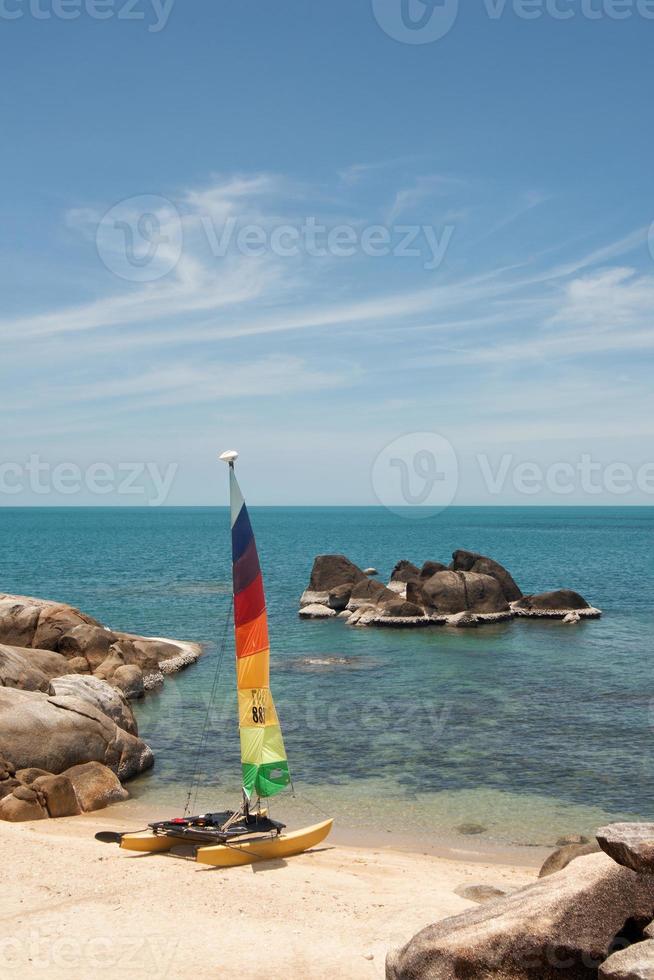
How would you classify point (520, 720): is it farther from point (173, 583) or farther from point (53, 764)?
point (173, 583)

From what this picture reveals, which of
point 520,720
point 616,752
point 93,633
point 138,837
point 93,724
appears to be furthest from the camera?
point 93,633

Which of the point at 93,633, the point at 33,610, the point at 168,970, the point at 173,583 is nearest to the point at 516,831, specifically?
the point at 168,970

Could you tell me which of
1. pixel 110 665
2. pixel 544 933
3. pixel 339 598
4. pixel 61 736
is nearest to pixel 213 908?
pixel 544 933

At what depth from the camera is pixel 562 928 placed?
10.5 metres

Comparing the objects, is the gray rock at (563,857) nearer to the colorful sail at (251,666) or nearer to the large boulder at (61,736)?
the colorful sail at (251,666)

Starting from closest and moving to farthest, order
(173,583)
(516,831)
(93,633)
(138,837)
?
(138,837)
(516,831)
(93,633)
(173,583)

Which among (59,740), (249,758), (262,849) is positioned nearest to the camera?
(262,849)

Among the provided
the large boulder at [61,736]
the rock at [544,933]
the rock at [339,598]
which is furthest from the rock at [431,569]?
the rock at [544,933]

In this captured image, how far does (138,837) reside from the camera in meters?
19.6

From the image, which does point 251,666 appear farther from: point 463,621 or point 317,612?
point 317,612

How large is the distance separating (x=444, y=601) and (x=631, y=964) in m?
53.9

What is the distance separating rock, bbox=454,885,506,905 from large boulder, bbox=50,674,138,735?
49.2 feet

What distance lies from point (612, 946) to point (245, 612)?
11636 mm

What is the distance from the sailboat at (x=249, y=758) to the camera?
19.7 metres
